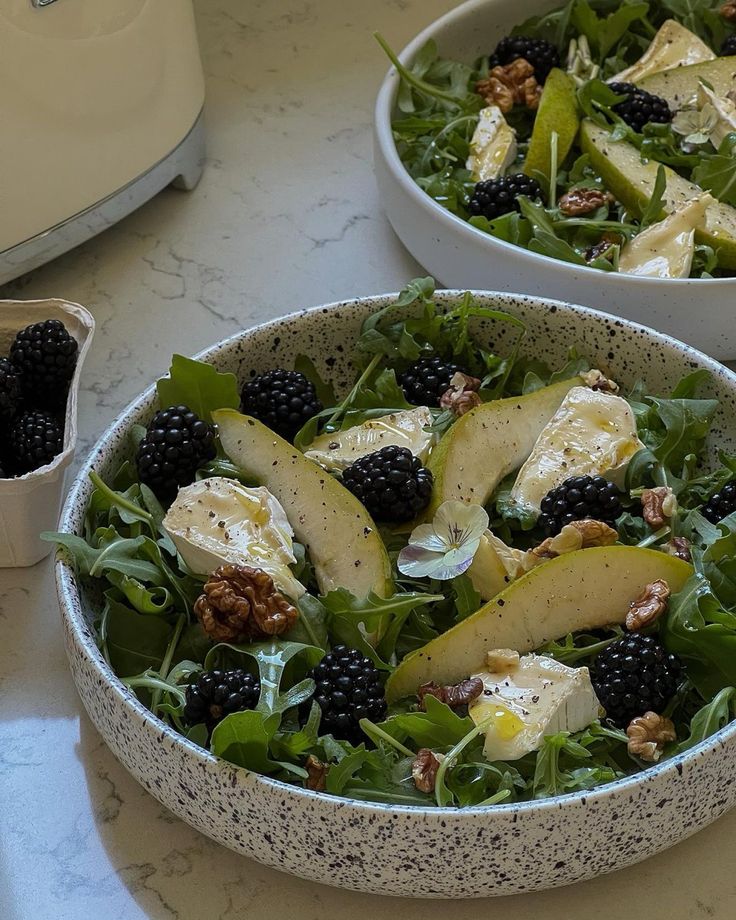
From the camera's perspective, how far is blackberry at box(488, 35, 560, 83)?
1.80 m

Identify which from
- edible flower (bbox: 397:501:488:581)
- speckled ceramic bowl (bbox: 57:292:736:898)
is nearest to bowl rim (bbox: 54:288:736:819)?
speckled ceramic bowl (bbox: 57:292:736:898)

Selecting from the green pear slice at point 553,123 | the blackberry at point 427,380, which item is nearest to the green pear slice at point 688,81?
the green pear slice at point 553,123

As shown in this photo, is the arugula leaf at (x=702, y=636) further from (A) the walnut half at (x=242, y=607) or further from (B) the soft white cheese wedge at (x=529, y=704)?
(A) the walnut half at (x=242, y=607)

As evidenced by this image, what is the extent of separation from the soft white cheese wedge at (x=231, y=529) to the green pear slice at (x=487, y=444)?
15cm

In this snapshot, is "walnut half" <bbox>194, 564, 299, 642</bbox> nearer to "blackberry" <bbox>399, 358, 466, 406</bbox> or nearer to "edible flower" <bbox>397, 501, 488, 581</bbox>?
"edible flower" <bbox>397, 501, 488, 581</bbox>

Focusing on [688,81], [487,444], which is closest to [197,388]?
[487,444]

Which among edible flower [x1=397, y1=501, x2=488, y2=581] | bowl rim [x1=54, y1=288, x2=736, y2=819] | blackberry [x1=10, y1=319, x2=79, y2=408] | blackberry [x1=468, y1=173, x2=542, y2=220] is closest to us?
bowl rim [x1=54, y1=288, x2=736, y2=819]

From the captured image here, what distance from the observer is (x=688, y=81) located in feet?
5.78

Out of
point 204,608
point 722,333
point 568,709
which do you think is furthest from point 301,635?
point 722,333

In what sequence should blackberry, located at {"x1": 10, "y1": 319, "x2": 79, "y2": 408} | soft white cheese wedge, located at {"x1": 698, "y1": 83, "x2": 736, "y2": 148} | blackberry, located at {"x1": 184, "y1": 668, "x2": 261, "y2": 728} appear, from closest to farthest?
1. blackberry, located at {"x1": 184, "y1": 668, "x2": 261, "y2": 728}
2. blackberry, located at {"x1": 10, "y1": 319, "x2": 79, "y2": 408}
3. soft white cheese wedge, located at {"x1": 698, "y1": 83, "x2": 736, "y2": 148}

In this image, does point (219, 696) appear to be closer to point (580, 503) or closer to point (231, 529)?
point (231, 529)

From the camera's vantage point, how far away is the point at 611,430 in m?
1.24

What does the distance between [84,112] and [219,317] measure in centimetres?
31

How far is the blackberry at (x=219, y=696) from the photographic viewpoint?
993 millimetres
